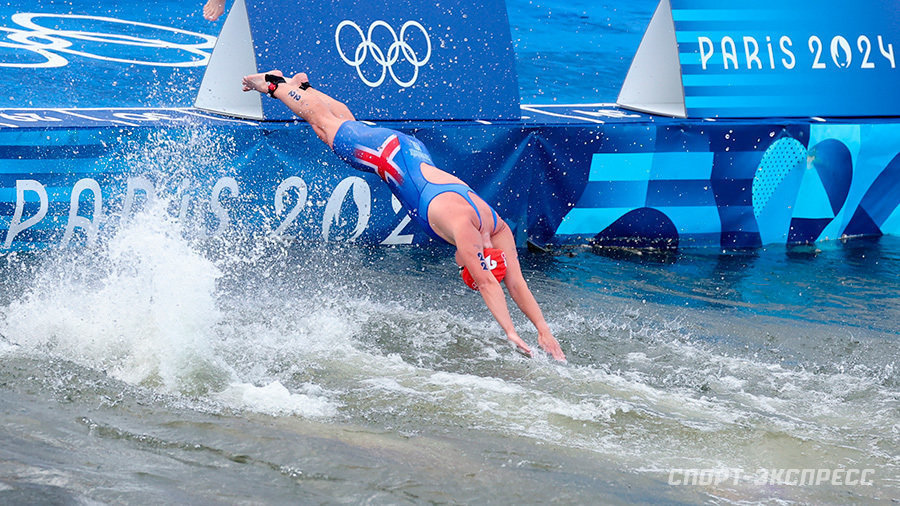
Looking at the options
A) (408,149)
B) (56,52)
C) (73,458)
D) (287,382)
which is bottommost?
(73,458)

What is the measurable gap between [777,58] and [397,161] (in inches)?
187

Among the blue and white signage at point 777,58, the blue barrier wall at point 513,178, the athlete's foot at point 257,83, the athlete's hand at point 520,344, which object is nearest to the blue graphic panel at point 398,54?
the blue barrier wall at point 513,178

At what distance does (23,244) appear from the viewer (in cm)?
737

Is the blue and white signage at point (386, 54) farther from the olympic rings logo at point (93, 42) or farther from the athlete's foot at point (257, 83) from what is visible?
the olympic rings logo at point (93, 42)

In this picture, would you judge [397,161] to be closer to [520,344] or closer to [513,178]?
[520,344]

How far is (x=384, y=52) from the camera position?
8266 mm

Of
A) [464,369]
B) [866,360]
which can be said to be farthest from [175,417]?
[866,360]

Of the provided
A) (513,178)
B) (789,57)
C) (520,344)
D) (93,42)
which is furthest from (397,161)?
(93,42)

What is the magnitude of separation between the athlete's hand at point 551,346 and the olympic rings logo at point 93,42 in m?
5.79

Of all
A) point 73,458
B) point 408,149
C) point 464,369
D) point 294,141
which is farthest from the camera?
point 294,141

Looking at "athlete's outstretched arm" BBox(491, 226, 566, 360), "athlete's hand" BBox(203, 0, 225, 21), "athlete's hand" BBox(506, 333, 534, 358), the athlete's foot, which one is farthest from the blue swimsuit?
"athlete's hand" BBox(203, 0, 225, 21)

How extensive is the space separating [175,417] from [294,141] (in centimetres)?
374

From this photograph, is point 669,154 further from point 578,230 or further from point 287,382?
point 287,382

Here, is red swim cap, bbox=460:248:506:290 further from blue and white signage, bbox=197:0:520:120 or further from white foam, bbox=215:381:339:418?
blue and white signage, bbox=197:0:520:120
